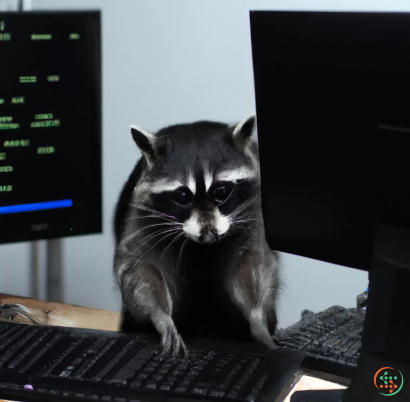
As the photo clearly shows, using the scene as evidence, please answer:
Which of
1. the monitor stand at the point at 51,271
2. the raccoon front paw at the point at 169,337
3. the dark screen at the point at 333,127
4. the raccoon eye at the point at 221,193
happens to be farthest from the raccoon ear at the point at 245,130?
the monitor stand at the point at 51,271

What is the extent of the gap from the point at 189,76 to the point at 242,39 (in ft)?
0.64

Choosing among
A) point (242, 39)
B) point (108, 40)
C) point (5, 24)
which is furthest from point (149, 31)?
point (5, 24)

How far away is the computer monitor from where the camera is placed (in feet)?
2.83

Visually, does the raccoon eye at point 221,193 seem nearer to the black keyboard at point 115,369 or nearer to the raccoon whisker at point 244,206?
the raccoon whisker at point 244,206

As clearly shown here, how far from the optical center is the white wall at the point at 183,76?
1.92 m

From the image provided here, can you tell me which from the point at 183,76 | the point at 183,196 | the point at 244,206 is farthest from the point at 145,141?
the point at 183,76

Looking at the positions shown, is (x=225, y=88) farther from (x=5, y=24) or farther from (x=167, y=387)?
(x=167, y=387)

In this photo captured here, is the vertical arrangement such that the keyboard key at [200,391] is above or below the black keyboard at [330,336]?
below

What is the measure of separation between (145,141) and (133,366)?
0.44 metres

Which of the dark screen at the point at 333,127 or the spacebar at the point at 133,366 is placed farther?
the spacebar at the point at 133,366

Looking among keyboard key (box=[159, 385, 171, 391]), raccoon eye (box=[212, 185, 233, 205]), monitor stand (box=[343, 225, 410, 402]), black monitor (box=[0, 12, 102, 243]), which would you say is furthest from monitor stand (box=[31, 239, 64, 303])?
monitor stand (box=[343, 225, 410, 402])

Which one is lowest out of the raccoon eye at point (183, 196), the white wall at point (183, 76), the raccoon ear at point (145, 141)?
the raccoon eye at point (183, 196)

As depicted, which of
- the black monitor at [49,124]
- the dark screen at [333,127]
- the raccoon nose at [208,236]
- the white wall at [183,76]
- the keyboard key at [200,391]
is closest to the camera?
the dark screen at [333,127]

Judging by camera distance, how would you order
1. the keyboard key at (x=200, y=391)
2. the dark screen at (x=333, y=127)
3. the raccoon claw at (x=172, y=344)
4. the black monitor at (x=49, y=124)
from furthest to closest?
1. the black monitor at (x=49, y=124)
2. the raccoon claw at (x=172, y=344)
3. the keyboard key at (x=200, y=391)
4. the dark screen at (x=333, y=127)
